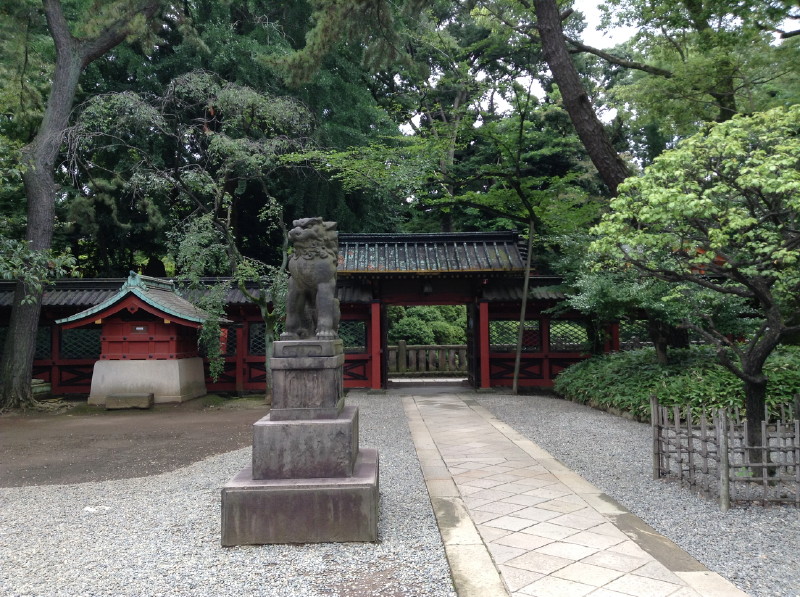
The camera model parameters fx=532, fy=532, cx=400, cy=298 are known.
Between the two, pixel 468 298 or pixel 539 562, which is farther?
pixel 468 298

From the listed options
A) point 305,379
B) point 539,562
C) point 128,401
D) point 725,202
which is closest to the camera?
point 539,562

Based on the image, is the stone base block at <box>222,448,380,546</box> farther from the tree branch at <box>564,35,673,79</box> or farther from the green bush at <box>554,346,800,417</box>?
the tree branch at <box>564,35,673,79</box>

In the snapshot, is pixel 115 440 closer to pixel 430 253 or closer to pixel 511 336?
pixel 430 253

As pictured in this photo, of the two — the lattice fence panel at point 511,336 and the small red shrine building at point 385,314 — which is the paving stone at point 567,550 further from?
the lattice fence panel at point 511,336

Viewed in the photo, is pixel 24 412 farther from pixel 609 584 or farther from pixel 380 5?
pixel 609 584

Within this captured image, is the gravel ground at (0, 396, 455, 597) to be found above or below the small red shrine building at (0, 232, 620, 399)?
below

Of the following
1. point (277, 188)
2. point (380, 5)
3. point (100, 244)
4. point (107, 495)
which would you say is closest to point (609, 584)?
point (107, 495)

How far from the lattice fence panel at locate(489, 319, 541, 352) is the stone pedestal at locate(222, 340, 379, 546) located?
1003cm

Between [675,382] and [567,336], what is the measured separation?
5.56 m

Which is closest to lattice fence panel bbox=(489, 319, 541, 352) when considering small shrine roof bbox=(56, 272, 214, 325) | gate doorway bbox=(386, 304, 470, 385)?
gate doorway bbox=(386, 304, 470, 385)

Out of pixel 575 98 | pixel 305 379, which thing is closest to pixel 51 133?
pixel 575 98

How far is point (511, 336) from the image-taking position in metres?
14.6

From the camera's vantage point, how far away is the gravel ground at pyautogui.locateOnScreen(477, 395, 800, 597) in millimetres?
3172

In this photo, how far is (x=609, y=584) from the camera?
9.80 feet
